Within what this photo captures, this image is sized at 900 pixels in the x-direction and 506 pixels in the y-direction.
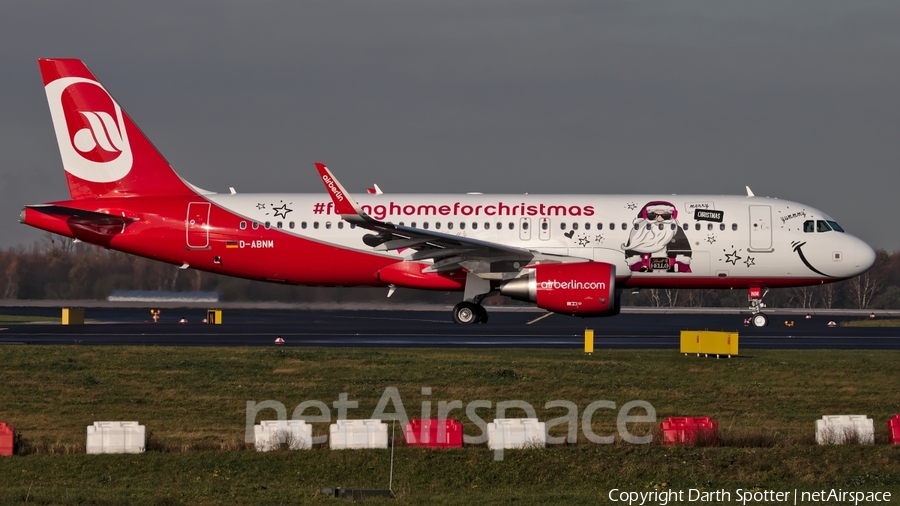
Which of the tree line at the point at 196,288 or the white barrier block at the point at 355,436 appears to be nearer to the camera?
the white barrier block at the point at 355,436

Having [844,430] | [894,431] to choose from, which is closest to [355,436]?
[844,430]

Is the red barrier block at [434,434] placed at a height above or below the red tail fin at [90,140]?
below

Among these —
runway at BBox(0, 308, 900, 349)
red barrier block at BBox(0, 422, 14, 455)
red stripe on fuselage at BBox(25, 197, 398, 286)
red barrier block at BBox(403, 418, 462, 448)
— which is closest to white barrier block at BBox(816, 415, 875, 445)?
red barrier block at BBox(403, 418, 462, 448)

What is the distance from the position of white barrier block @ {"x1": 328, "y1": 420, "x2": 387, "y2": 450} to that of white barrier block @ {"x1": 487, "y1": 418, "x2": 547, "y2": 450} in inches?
59.0

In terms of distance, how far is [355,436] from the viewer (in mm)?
15008

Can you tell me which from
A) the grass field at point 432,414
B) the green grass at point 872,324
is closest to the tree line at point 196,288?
the green grass at point 872,324

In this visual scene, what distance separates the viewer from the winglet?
3062cm

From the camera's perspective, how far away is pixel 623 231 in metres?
33.5

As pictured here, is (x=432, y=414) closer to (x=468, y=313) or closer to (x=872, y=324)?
(x=468, y=313)

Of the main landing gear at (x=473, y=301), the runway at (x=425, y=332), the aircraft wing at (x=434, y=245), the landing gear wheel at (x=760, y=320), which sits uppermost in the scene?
the aircraft wing at (x=434, y=245)

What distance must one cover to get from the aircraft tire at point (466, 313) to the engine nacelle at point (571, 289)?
293cm

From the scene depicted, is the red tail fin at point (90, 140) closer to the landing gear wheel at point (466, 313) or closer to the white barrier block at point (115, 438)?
the landing gear wheel at point (466, 313)

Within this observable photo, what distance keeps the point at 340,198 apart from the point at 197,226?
5.98 metres

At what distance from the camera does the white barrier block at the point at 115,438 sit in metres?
14.7
